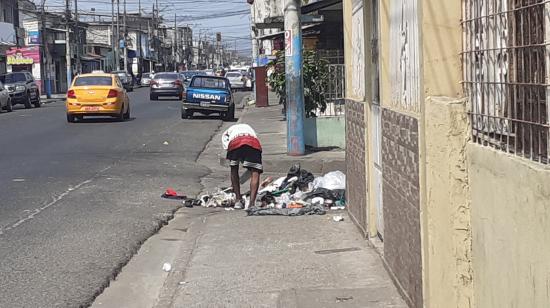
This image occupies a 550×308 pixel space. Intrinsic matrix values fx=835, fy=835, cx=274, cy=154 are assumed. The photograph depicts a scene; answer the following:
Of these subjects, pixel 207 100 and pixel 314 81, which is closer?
pixel 314 81

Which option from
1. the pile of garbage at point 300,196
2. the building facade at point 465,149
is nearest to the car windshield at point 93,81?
the pile of garbage at point 300,196

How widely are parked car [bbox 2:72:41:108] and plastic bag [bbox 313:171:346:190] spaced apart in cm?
3140

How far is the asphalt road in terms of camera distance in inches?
292

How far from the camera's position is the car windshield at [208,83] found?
29.4 m

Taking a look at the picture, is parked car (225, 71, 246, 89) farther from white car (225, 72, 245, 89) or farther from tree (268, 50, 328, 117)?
tree (268, 50, 328, 117)

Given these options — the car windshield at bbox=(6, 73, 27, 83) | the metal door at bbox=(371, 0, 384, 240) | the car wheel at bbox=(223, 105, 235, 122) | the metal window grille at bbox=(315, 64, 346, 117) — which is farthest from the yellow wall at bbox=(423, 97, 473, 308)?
the car windshield at bbox=(6, 73, 27, 83)

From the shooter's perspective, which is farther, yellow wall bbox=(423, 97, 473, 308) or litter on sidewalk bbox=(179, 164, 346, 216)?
litter on sidewalk bbox=(179, 164, 346, 216)

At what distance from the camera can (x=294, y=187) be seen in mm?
11734

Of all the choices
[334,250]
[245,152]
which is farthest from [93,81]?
[334,250]

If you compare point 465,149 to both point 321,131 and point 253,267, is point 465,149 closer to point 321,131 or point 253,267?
point 253,267

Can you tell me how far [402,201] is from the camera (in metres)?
6.04

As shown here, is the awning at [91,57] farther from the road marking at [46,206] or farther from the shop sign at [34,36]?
the road marking at [46,206]

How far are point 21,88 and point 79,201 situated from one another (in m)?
31.4

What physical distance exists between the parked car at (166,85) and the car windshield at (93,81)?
55.8ft
